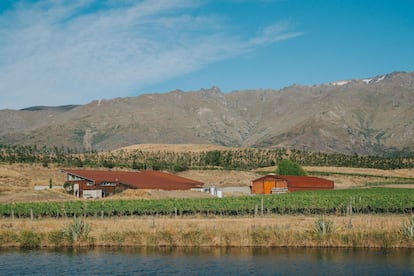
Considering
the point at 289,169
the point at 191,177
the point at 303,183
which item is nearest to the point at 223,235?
the point at 303,183

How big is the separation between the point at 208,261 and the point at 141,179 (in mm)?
54259

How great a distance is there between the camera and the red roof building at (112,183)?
269 ft

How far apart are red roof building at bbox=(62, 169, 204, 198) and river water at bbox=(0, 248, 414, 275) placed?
1626 inches

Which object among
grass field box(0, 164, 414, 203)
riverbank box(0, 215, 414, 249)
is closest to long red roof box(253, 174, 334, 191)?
grass field box(0, 164, 414, 203)

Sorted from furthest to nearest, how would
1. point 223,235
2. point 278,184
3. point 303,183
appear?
1. point 303,183
2. point 278,184
3. point 223,235

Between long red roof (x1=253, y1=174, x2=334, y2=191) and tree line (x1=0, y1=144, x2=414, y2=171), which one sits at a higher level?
tree line (x1=0, y1=144, x2=414, y2=171)

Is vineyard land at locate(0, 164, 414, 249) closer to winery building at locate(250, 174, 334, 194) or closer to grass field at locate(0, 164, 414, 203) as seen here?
grass field at locate(0, 164, 414, 203)

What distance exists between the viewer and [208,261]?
117ft

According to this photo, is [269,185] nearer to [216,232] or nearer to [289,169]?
[289,169]

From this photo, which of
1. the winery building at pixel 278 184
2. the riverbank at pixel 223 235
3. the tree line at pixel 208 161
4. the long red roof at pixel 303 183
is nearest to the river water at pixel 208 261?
the riverbank at pixel 223 235

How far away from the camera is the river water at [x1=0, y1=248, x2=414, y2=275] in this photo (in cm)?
3259

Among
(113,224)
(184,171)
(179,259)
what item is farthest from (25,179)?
(179,259)

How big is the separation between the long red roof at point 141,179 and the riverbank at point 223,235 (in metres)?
37.0

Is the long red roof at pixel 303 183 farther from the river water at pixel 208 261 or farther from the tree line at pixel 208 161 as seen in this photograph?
the river water at pixel 208 261
